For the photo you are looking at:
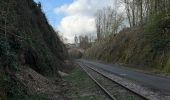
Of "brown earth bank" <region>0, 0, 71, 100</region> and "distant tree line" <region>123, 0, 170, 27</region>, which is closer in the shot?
"brown earth bank" <region>0, 0, 71, 100</region>

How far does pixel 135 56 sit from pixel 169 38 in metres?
11.2

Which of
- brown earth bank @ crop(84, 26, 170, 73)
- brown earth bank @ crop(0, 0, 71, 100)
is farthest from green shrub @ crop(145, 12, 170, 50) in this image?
brown earth bank @ crop(0, 0, 71, 100)

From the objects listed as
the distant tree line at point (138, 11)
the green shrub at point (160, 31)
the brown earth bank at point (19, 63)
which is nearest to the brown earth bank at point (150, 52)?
the green shrub at point (160, 31)

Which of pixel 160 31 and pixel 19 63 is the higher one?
pixel 160 31

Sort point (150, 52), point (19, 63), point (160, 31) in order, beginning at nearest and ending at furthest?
point (19, 63)
point (160, 31)
point (150, 52)

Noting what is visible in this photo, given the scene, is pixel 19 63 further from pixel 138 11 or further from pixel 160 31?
pixel 138 11

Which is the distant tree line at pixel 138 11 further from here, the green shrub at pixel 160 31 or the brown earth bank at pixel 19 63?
the brown earth bank at pixel 19 63

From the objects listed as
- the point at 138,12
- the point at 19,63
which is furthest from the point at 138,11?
the point at 19,63

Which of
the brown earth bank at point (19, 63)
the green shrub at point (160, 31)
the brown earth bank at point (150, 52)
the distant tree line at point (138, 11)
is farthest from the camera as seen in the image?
the distant tree line at point (138, 11)

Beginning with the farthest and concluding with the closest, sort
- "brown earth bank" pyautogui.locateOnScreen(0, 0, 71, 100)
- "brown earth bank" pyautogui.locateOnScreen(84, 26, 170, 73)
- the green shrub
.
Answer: the green shrub < "brown earth bank" pyautogui.locateOnScreen(84, 26, 170, 73) < "brown earth bank" pyautogui.locateOnScreen(0, 0, 71, 100)

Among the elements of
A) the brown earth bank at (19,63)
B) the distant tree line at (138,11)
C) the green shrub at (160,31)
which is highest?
the distant tree line at (138,11)

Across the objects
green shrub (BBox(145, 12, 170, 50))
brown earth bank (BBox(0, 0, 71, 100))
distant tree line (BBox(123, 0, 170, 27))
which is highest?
distant tree line (BBox(123, 0, 170, 27))

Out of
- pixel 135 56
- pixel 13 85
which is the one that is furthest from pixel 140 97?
pixel 135 56

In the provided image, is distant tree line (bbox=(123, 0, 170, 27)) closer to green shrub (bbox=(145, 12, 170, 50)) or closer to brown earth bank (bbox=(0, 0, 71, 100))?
green shrub (bbox=(145, 12, 170, 50))
